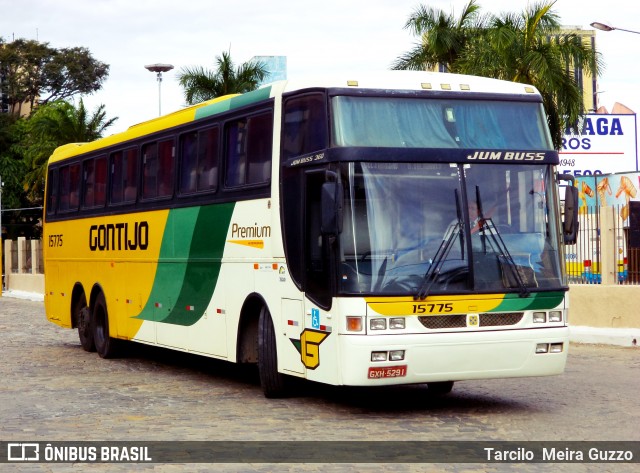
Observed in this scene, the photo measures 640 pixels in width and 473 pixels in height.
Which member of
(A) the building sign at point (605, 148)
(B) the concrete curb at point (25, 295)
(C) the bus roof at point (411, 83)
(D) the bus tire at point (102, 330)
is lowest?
(B) the concrete curb at point (25, 295)

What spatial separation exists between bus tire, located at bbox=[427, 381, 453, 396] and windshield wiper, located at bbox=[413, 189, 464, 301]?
2599mm

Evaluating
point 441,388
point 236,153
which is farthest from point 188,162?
point 441,388

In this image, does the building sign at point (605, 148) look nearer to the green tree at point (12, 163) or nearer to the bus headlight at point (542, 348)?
the green tree at point (12, 163)

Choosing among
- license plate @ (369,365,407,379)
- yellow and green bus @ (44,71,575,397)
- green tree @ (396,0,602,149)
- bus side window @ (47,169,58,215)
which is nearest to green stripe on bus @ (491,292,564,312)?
yellow and green bus @ (44,71,575,397)

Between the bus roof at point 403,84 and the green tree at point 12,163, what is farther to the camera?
the green tree at point 12,163

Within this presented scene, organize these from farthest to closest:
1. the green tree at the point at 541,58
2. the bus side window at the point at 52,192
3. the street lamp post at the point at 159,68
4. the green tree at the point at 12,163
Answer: the green tree at the point at 12,163 < the street lamp post at the point at 159,68 < the green tree at the point at 541,58 < the bus side window at the point at 52,192

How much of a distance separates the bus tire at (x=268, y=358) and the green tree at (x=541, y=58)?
22.0 m

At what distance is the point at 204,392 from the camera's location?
14.3m

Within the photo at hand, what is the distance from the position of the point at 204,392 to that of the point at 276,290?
78.4 inches

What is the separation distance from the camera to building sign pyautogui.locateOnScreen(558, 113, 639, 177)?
53156 millimetres

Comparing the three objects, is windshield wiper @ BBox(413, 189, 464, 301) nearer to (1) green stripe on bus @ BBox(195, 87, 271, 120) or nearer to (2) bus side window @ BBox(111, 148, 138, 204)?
(1) green stripe on bus @ BBox(195, 87, 271, 120)

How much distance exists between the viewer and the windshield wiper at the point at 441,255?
1145 cm

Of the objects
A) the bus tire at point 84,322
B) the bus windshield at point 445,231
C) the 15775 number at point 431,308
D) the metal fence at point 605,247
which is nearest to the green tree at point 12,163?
the bus tire at point 84,322

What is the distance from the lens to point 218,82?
43125mm
